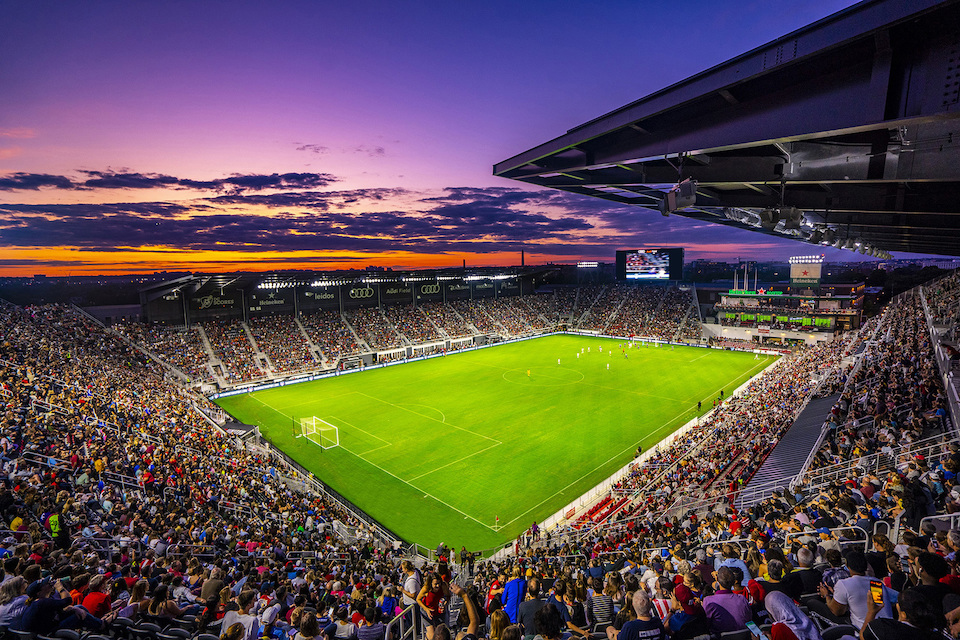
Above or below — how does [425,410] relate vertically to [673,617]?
below

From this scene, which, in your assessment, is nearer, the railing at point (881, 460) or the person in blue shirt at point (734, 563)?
the person in blue shirt at point (734, 563)

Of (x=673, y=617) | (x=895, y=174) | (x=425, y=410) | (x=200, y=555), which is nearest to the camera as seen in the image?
(x=673, y=617)

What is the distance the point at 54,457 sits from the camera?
1189 cm

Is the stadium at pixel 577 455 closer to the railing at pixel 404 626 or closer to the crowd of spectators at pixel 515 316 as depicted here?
the railing at pixel 404 626

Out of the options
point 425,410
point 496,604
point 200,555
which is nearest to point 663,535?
point 496,604

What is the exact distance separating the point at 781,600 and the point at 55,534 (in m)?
11.9

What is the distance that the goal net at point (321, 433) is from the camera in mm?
26344

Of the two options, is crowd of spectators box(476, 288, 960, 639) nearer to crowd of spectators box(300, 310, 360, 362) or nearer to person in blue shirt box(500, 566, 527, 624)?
person in blue shirt box(500, 566, 527, 624)

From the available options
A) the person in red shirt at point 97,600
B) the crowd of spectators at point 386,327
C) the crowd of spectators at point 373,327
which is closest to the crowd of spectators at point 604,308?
the crowd of spectators at point 386,327

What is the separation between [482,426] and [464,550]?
49.3 feet

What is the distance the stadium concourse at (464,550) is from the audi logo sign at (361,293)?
31054 millimetres

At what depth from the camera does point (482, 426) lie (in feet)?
95.5

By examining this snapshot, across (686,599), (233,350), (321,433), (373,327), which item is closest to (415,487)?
(321,433)

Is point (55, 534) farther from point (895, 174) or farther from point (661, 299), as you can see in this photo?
point (661, 299)
